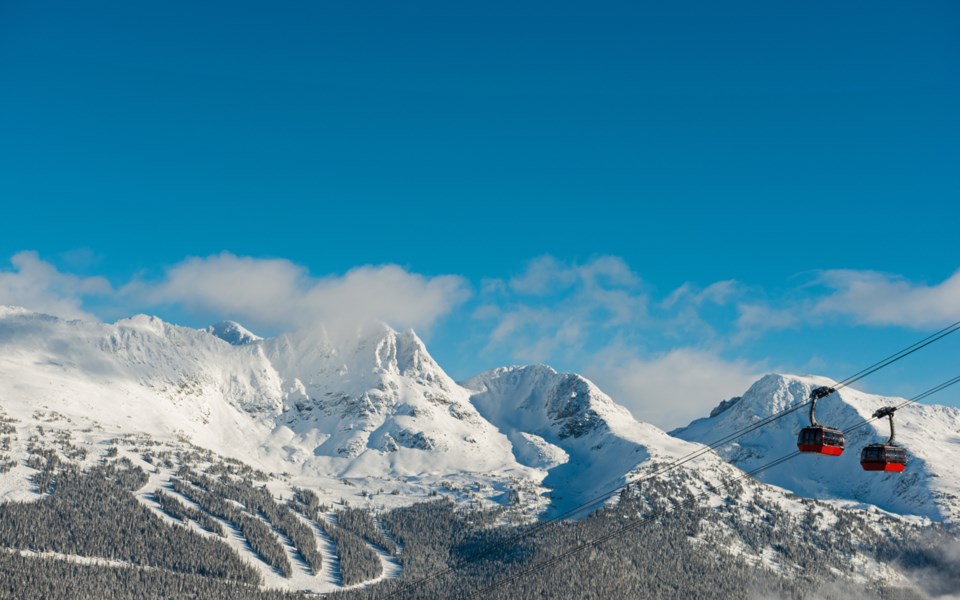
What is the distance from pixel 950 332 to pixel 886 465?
38.0ft

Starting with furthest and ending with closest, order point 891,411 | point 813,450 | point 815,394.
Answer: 1. point 813,450
2. point 815,394
3. point 891,411

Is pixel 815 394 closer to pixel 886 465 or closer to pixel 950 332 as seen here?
pixel 950 332

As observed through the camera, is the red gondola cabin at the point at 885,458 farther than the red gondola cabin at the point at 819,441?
Yes

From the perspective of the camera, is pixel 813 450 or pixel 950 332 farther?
pixel 813 450

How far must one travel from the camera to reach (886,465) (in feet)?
172

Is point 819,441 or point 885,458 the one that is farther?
point 885,458

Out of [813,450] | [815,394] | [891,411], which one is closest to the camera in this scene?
[891,411]

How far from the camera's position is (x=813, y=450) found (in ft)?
168

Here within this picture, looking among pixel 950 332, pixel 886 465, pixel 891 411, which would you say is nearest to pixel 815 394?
pixel 891 411

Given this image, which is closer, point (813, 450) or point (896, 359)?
point (896, 359)

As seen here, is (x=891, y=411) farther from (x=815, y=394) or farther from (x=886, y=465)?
(x=886, y=465)

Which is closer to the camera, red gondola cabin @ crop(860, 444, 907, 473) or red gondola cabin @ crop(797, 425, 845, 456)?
red gondola cabin @ crop(797, 425, 845, 456)

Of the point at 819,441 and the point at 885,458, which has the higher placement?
the point at 819,441

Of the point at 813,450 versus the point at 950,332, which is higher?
the point at 950,332
